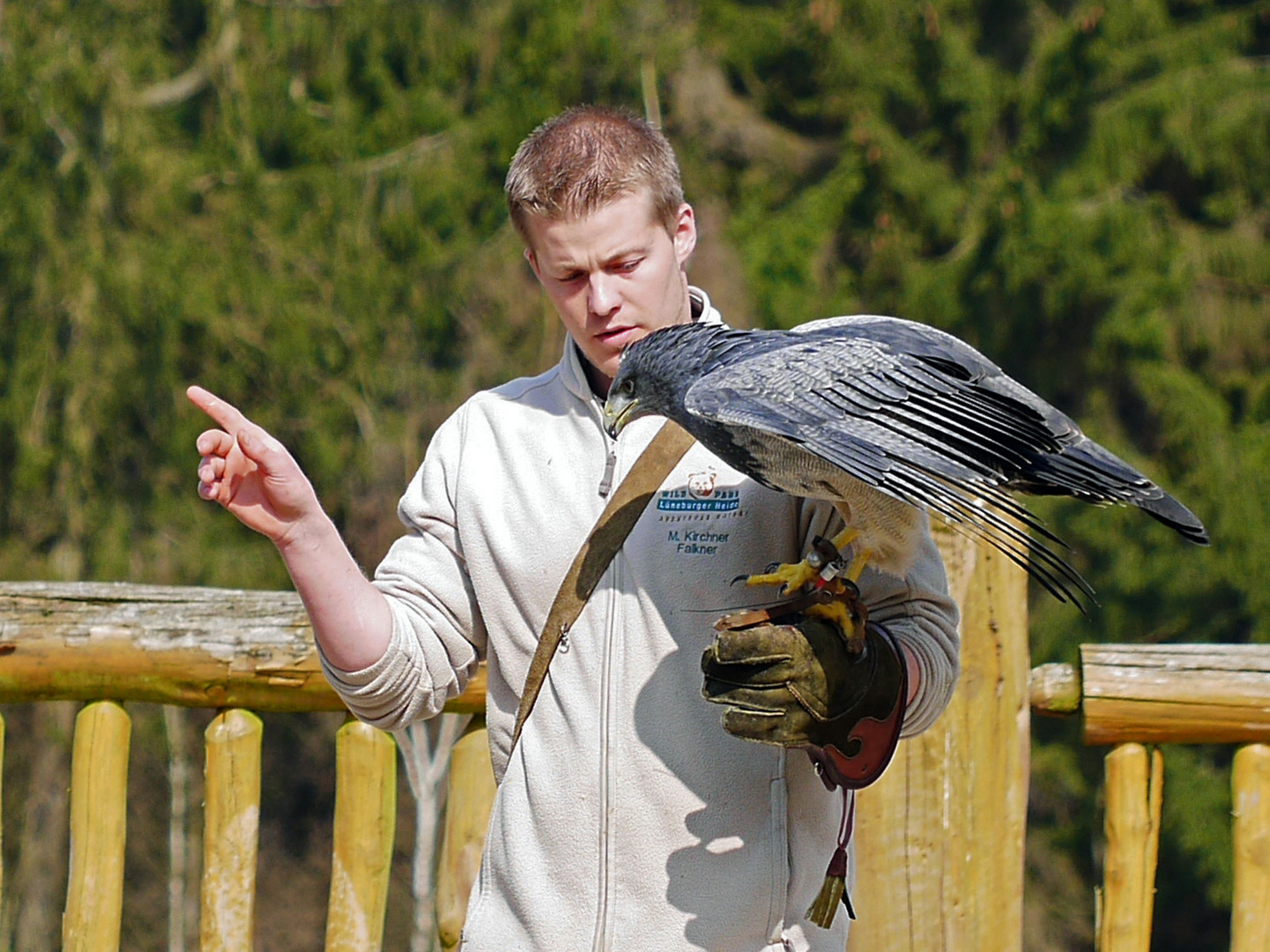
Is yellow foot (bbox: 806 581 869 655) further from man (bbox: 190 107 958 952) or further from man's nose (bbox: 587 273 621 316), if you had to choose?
man's nose (bbox: 587 273 621 316)

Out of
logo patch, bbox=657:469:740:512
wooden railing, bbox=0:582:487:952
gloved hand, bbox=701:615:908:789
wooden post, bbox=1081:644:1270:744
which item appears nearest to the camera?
gloved hand, bbox=701:615:908:789

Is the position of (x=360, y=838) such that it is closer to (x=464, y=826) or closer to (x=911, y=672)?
(x=464, y=826)

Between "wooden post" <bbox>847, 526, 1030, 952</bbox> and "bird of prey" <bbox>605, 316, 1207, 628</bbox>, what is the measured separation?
370 millimetres

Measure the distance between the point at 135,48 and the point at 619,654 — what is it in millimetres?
7979

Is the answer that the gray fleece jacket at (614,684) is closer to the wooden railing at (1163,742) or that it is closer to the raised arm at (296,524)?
the raised arm at (296,524)

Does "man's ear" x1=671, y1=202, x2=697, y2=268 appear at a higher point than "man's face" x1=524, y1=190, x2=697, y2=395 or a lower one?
higher

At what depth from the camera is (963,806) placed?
2.56m

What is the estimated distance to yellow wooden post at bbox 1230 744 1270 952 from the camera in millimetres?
2527

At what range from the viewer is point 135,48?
29.0 ft

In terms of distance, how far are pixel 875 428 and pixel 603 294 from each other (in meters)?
0.46

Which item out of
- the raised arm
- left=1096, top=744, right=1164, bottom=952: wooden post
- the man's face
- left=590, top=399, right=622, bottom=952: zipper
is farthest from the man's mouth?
left=1096, top=744, right=1164, bottom=952: wooden post

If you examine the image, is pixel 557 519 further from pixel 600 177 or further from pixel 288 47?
pixel 288 47

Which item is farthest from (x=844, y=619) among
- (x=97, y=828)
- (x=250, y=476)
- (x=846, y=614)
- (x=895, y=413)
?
(x=97, y=828)

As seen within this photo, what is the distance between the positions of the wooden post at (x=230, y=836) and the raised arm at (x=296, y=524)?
71 centimetres
